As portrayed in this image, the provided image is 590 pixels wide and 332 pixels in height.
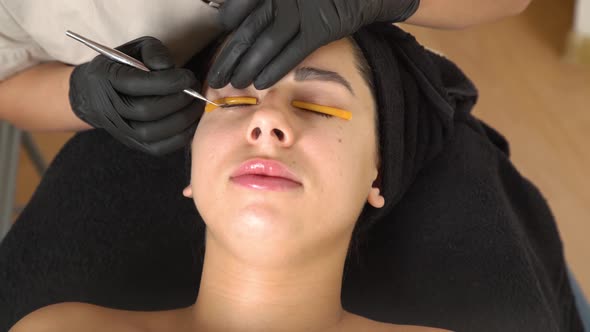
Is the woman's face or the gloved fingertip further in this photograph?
the gloved fingertip

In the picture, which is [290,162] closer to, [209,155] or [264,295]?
[209,155]

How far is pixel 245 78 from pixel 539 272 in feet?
2.69

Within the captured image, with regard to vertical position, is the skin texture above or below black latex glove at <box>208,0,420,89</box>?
below

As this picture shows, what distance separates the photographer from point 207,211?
1.11 m

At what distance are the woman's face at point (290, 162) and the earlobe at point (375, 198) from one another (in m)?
0.06

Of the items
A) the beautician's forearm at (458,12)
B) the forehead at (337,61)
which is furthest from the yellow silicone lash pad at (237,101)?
the beautician's forearm at (458,12)

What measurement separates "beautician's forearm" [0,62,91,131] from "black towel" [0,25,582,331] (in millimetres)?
133

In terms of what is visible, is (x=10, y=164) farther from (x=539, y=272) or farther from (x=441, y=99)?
(x=539, y=272)

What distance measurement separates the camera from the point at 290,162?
1.06 metres

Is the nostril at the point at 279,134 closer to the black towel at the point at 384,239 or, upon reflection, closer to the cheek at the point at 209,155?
the cheek at the point at 209,155

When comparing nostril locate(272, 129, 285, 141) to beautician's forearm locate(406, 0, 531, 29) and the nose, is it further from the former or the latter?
beautician's forearm locate(406, 0, 531, 29)

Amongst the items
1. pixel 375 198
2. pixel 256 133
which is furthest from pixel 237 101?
pixel 375 198

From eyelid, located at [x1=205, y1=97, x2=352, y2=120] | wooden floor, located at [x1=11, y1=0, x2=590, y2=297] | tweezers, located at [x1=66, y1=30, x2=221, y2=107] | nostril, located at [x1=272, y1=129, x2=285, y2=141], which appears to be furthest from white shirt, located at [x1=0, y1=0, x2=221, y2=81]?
wooden floor, located at [x1=11, y1=0, x2=590, y2=297]

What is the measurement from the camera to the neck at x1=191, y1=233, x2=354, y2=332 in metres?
1.17
